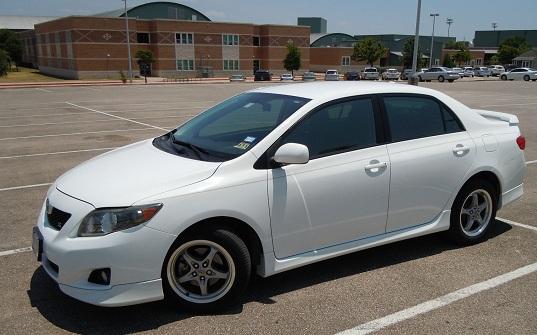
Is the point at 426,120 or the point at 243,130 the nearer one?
the point at 243,130

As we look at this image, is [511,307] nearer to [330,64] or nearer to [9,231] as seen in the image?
[9,231]

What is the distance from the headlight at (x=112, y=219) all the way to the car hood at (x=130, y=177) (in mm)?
53

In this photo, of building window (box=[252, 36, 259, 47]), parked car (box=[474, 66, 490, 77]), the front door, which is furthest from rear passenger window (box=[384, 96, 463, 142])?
building window (box=[252, 36, 259, 47])

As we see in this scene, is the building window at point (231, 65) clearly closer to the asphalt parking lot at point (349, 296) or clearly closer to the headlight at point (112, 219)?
the asphalt parking lot at point (349, 296)

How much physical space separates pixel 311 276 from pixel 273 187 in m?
1.04

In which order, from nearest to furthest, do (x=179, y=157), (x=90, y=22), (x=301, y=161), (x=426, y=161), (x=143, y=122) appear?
1. (x=301, y=161)
2. (x=179, y=157)
3. (x=426, y=161)
4. (x=143, y=122)
5. (x=90, y=22)

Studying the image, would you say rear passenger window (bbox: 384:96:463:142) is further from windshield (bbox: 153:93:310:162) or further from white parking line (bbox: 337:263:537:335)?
white parking line (bbox: 337:263:537:335)

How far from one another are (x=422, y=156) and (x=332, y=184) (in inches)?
41.1

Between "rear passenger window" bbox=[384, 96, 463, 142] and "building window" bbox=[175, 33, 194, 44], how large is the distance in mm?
71549

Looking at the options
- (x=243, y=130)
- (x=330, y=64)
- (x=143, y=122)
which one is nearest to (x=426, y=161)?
(x=243, y=130)

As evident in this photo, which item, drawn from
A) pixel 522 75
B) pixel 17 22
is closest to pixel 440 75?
pixel 522 75

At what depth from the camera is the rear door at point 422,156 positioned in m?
4.24

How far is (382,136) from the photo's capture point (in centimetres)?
423

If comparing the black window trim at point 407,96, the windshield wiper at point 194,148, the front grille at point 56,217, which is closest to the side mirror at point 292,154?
the windshield wiper at point 194,148
